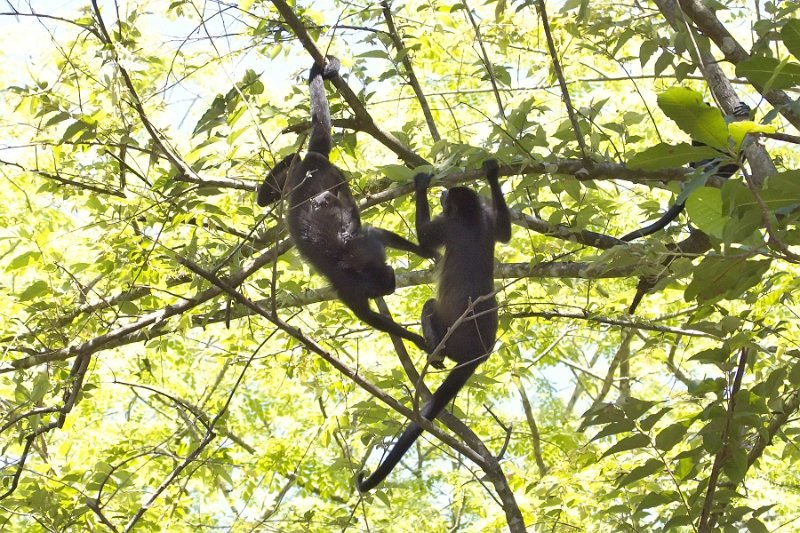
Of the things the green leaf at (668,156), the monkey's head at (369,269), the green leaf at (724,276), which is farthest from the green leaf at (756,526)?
the monkey's head at (369,269)

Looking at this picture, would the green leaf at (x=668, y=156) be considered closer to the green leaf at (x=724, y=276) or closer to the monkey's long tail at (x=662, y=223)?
the green leaf at (x=724, y=276)

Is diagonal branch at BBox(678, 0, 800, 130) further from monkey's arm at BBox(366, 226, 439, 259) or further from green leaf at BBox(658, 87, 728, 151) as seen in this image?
green leaf at BBox(658, 87, 728, 151)

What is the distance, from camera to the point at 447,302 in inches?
219

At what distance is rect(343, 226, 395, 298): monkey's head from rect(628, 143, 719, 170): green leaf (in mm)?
3721

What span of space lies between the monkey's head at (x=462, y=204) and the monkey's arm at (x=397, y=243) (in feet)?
1.27

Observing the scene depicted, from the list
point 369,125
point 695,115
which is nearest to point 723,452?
point 695,115

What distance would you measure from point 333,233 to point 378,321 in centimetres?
73

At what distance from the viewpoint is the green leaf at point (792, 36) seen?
5.72ft

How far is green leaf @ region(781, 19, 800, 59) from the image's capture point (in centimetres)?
174

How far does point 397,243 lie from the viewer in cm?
571

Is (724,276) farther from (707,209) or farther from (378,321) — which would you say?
(378,321)

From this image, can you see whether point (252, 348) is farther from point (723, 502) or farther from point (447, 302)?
point (723, 502)

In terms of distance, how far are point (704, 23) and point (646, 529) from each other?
7.93 ft

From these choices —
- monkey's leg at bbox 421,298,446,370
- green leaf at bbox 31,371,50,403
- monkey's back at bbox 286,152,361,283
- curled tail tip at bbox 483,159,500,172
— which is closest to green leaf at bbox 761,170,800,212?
curled tail tip at bbox 483,159,500,172
